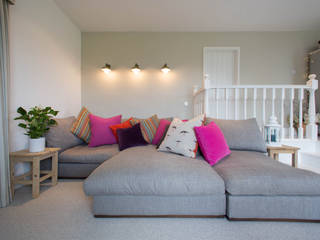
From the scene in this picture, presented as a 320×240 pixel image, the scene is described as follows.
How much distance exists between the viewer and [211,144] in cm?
174

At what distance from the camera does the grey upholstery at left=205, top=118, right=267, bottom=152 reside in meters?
2.03

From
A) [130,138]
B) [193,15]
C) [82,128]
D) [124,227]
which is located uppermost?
[193,15]

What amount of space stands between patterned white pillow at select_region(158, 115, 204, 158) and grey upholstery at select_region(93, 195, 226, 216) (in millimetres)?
526

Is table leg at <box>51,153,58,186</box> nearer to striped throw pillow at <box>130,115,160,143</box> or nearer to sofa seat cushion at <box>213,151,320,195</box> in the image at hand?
striped throw pillow at <box>130,115,160,143</box>

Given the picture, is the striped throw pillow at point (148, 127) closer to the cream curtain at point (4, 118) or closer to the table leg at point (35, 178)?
the table leg at point (35, 178)

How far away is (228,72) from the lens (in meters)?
3.68

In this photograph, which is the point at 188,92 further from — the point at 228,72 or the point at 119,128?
the point at 119,128

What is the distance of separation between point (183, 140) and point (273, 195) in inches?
36.8

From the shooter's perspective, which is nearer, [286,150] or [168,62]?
[286,150]

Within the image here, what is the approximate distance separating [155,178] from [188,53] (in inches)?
122

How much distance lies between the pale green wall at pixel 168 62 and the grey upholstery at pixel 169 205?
2.43 metres

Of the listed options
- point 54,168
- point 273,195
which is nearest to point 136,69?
point 54,168

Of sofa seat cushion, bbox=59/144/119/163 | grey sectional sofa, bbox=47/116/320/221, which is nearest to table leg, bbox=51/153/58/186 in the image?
sofa seat cushion, bbox=59/144/119/163

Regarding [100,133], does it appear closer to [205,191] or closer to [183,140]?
[183,140]
